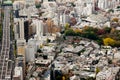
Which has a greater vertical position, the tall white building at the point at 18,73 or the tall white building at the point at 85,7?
the tall white building at the point at 85,7

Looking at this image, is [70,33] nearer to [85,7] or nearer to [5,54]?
[5,54]

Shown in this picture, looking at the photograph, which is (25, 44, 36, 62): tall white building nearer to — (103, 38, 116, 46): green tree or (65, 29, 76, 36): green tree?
(103, 38, 116, 46): green tree

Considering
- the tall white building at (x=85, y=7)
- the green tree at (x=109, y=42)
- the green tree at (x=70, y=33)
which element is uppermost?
the tall white building at (x=85, y=7)

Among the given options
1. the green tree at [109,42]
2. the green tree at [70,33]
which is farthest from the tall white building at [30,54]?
the green tree at [70,33]

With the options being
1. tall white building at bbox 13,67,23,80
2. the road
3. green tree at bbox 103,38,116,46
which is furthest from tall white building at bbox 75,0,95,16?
tall white building at bbox 13,67,23,80

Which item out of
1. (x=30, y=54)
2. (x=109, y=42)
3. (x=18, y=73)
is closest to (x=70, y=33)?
(x=109, y=42)

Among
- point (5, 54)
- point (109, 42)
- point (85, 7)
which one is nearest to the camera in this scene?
point (5, 54)

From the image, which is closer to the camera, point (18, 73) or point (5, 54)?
point (18, 73)

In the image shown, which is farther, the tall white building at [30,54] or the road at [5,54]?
the tall white building at [30,54]

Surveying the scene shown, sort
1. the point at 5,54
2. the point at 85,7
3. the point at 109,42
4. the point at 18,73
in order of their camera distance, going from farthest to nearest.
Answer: the point at 85,7
the point at 109,42
the point at 5,54
the point at 18,73

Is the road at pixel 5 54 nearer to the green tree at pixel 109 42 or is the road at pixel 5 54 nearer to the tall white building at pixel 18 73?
the tall white building at pixel 18 73

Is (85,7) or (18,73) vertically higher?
(85,7)
